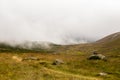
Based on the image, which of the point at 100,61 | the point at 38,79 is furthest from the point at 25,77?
the point at 100,61

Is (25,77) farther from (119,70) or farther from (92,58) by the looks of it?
(92,58)

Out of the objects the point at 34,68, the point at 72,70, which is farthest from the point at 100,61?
the point at 34,68

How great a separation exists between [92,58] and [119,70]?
58.5 feet

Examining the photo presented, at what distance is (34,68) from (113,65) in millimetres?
22586

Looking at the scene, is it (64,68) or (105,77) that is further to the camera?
(64,68)

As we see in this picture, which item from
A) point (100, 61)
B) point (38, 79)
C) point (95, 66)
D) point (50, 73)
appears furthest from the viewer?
point (100, 61)

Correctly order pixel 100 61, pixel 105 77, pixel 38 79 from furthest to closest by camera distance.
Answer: pixel 100 61, pixel 105 77, pixel 38 79

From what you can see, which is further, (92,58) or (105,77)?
(92,58)

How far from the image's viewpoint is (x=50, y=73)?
4712 cm

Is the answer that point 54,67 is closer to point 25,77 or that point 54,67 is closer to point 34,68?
point 34,68

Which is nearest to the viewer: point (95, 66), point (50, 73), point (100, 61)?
point (50, 73)

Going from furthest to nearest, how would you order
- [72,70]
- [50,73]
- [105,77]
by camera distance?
1. [72,70]
2. [105,77]
3. [50,73]

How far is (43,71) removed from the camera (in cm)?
4828

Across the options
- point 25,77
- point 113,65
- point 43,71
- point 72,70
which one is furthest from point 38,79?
point 113,65
